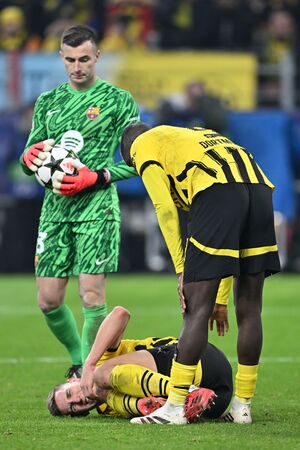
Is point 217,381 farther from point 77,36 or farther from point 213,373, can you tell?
point 77,36

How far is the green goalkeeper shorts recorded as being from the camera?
8258 mm

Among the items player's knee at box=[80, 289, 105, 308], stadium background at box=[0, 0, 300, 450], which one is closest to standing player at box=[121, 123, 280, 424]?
player's knee at box=[80, 289, 105, 308]

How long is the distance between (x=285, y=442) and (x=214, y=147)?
1722 millimetres

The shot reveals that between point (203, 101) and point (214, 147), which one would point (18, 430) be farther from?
point (203, 101)

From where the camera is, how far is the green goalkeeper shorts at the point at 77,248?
8.26 metres

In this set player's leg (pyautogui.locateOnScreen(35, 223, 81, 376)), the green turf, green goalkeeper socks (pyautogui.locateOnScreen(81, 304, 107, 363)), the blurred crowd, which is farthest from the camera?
the blurred crowd

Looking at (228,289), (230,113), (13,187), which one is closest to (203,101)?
(230,113)

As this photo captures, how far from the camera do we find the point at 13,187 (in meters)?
18.3

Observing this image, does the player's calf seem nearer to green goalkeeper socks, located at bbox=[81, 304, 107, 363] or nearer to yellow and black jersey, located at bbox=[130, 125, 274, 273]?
yellow and black jersey, located at bbox=[130, 125, 274, 273]

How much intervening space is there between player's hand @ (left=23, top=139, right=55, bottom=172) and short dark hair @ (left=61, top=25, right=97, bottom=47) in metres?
0.68

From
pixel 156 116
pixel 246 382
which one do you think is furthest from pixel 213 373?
pixel 156 116

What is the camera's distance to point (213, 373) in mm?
7184

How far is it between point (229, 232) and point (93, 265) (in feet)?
5.82

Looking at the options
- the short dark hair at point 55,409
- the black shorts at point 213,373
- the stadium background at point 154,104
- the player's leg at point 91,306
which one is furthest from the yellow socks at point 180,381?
the stadium background at point 154,104
